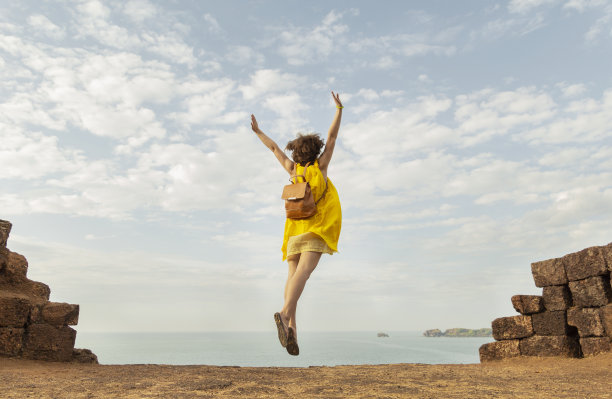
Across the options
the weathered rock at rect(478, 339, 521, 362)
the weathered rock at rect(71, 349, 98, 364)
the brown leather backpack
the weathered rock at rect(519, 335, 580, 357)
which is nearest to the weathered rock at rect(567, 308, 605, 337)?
the weathered rock at rect(519, 335, 580, 357)

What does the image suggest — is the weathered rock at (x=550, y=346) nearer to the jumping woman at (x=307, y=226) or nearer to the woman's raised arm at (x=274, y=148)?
the jumping woman at (x=307, y=226)

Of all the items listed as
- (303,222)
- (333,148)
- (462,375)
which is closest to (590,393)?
(462,375)

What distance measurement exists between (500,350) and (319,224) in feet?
21.0

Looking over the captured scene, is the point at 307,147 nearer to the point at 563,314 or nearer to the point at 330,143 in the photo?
the point at 330,143

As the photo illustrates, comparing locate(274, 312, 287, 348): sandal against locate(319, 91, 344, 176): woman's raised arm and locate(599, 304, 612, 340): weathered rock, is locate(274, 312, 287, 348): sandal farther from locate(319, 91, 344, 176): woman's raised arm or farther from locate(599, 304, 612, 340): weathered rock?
locate(599, 304, 612, 340): weathered rock

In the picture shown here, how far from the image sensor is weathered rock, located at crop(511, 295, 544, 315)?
8.51 meters

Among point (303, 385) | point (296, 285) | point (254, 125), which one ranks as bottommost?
point (303, 385)

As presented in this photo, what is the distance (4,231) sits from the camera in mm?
7793

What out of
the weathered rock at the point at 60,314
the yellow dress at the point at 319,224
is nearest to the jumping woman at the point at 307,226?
the yellow dress at the point at 319,224

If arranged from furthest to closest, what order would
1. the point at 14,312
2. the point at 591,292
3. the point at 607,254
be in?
the point at 591,292
the point at 607,254
the point at 14,312

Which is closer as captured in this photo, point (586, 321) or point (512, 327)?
point (586, 321)

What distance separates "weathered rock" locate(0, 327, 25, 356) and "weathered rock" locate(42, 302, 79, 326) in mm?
466

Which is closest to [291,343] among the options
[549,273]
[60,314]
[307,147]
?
[307,147]

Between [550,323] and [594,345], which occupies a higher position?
[550,323]
